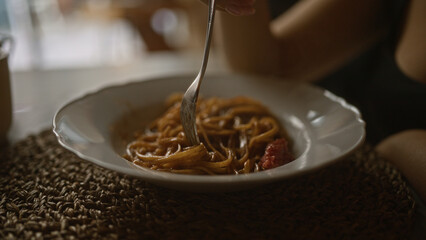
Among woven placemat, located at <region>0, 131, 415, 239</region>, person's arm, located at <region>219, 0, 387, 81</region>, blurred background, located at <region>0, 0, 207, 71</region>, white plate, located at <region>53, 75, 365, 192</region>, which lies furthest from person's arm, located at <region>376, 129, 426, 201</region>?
blurred background, located at <region>0, 0, 207, 71</region>

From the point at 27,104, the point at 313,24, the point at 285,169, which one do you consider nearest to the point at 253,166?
the point at 285,169

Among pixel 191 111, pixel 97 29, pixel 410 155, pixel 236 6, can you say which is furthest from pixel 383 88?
pixel 97 29

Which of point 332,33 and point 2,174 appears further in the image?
point 332,33

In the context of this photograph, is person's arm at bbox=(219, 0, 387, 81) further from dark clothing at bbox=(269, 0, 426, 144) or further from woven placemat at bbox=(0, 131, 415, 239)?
woven placemat at bbox=(0, 131, 415, 239)

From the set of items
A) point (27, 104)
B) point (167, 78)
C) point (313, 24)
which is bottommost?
point (27, 104)

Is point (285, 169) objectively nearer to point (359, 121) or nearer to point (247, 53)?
point (359, 121)

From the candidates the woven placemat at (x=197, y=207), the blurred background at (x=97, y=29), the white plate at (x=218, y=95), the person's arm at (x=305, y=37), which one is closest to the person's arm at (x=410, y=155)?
the woven placemat at (x=197, y=207)

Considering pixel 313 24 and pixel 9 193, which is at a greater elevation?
pixel 313 24
